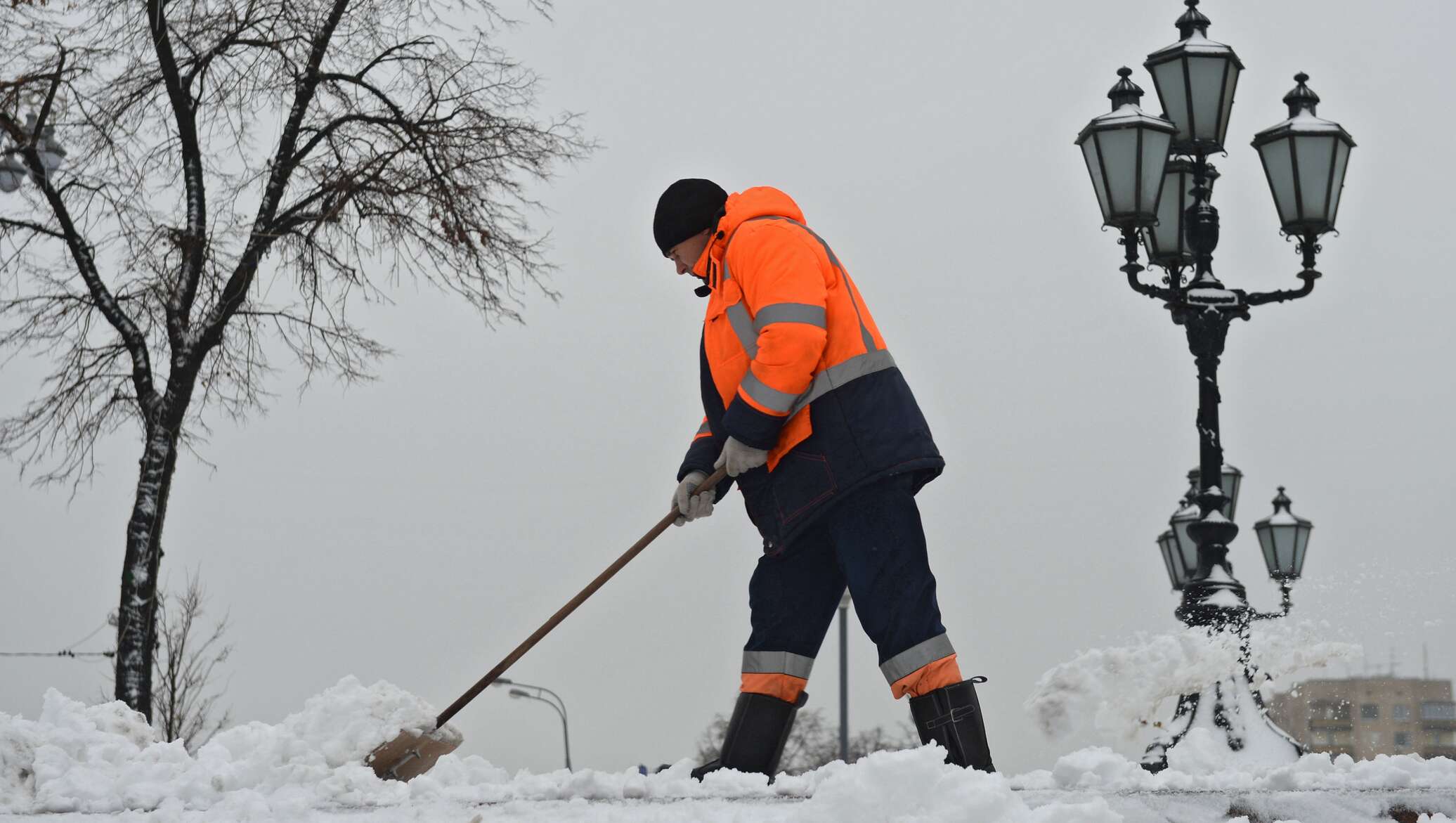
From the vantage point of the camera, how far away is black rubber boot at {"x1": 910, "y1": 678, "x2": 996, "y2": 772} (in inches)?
167

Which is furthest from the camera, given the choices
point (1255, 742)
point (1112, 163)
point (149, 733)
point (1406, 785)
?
point (1112, 163)

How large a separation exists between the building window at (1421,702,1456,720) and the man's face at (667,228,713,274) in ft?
11.9

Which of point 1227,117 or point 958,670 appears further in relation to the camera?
point 1227,117

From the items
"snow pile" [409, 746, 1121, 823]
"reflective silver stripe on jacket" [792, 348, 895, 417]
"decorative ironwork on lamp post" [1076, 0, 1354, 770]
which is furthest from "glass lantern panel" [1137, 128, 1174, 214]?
"snow pile" [409, 746, 1121, 823]

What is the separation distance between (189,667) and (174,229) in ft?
36.0

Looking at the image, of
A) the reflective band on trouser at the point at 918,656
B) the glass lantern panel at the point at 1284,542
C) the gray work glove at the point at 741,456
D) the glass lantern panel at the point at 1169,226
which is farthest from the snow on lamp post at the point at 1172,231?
the glass lantern panel at the point at 1284,542

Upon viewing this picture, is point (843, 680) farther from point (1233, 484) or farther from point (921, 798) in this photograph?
point (921, 798)

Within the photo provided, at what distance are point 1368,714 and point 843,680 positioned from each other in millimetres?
10710

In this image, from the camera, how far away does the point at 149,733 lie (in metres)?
5.58

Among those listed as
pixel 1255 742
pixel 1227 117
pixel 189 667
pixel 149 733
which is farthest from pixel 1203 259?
pixel 189 667

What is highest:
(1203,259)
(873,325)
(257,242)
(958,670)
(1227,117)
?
(257,242)

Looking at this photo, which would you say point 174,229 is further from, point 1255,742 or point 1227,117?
point 1255,742

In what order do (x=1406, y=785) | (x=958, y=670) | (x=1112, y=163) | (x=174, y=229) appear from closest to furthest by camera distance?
(x=1406, y=785) → (x=958, y=670) → (x=1112, y=163) → (x=174, y=229)

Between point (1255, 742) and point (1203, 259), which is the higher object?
point (1203, 259)
